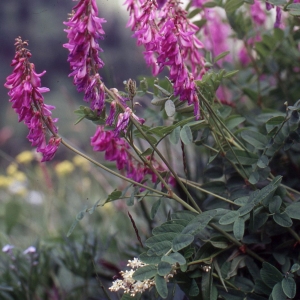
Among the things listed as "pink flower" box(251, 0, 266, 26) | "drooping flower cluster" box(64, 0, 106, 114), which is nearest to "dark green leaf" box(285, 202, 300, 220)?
"drooping flower cluster" box(64, 0, 106, 114)

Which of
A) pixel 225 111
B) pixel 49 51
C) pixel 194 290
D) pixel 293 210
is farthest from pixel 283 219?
pixel 49 51

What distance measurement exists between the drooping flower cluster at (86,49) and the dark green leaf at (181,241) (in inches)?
11.6

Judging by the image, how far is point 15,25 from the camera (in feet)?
13.9

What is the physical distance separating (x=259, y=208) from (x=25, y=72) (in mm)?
557

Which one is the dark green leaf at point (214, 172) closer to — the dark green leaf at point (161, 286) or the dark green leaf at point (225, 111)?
the dark green leaf at point (225, 111)

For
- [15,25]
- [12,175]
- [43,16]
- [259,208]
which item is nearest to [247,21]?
[259,208]

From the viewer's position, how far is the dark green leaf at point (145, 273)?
0.88 m

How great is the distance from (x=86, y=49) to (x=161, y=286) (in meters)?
0.46

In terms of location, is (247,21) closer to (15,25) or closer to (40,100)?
(40,100)

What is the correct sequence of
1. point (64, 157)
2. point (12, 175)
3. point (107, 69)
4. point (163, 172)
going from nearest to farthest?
point (163, 172)
point (107, 69)
point (12, 175)
point (64, 157)

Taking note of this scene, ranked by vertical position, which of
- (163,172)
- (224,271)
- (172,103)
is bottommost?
(224,271)

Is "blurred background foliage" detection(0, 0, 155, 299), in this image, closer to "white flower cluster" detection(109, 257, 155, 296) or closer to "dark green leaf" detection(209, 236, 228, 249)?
"white flower cluster" detection(109, 257, 155, 296)

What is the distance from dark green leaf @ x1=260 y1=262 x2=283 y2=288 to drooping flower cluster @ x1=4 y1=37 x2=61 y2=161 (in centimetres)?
49

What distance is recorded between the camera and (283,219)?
0.97m
